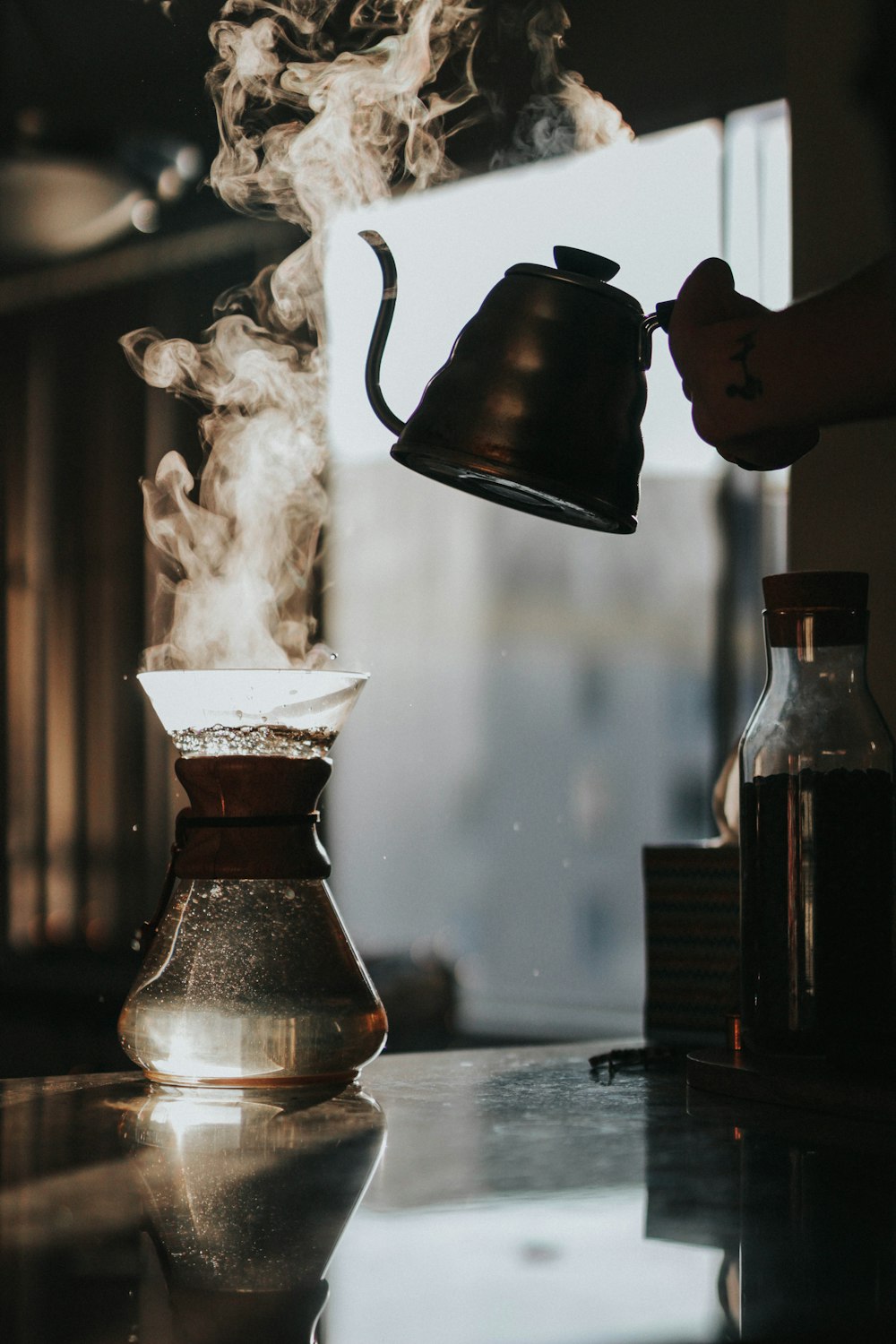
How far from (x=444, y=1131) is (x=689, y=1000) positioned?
467 mm

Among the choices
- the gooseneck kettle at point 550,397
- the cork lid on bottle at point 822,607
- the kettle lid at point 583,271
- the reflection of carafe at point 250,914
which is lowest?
the reflection of carafe at point 250,914

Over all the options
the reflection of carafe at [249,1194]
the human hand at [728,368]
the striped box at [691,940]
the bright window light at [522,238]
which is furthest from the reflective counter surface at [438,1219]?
the bright window light at [522,238]

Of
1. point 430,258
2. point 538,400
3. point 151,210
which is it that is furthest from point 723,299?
point 151,210

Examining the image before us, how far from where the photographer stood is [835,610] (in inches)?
36.9

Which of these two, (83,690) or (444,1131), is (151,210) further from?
(444,1131)

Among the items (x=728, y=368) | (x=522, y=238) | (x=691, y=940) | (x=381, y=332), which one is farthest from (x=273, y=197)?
(x=522, y=238)

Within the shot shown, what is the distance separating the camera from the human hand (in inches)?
35.3

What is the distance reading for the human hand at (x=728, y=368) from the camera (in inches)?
35.3

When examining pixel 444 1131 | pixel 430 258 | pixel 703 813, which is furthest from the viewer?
pixel 703 813

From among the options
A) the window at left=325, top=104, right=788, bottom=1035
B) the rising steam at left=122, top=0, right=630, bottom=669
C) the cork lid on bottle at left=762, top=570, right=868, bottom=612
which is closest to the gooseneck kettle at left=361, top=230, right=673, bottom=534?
the cork lid on bottle at left=762, top=570, right=868, bottom=612

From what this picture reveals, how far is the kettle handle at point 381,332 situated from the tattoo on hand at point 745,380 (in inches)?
8.8

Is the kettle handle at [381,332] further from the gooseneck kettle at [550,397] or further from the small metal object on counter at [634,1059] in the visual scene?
the small metal object on counter at [634,1059]

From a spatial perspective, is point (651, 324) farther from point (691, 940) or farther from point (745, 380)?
point (691, 940)

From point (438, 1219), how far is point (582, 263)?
59cm
